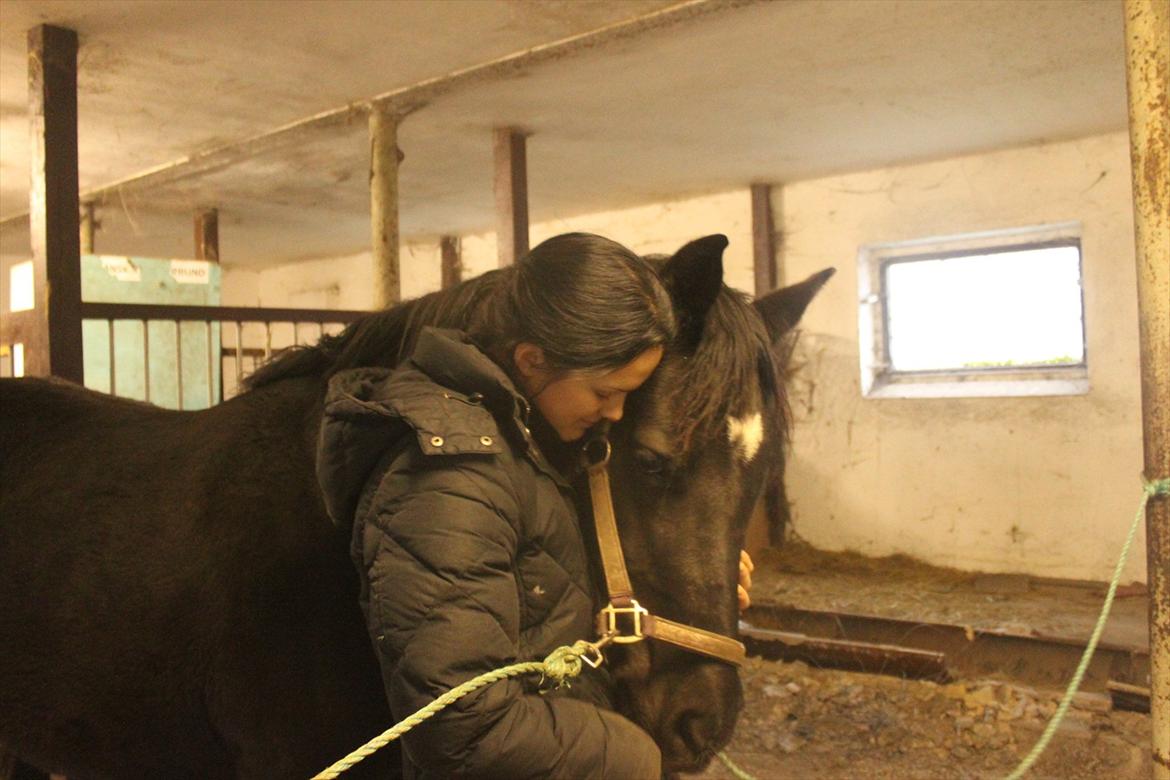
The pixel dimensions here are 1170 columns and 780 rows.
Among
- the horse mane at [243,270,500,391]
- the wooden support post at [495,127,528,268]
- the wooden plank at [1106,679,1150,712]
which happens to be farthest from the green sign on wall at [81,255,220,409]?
the wooden plank at [1106,679,1150,712]

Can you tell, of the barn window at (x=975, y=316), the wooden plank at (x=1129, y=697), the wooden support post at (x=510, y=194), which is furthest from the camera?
the barn window at (x=975, y=316)

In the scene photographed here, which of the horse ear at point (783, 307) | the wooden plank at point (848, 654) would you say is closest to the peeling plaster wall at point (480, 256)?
the wooden plank at point (848, 654)

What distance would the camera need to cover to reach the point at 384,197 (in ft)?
14.0

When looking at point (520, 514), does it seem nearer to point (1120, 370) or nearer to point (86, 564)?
point (86, 564)

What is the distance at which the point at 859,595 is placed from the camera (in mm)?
5152

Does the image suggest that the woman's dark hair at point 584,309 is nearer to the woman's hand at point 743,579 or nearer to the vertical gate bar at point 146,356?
the woman's hand at point 743,579

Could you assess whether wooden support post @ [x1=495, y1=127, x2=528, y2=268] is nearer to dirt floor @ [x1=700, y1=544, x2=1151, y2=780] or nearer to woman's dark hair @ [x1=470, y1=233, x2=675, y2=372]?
dirt floor @ [x1=700, y1=544, x2=1151, y2=780]

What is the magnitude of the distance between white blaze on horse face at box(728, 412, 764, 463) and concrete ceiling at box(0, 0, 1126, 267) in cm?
223

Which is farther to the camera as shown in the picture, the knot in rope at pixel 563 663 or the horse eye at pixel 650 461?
the horse eye at pixel 650 461

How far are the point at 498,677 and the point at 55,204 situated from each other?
309 centimetres

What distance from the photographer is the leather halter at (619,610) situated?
138 centimetres

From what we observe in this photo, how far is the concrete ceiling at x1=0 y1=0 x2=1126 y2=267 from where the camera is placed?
10.8 ft

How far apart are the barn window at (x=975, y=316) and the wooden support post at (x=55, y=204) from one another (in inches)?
191

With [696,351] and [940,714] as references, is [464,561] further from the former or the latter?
[940,714]
